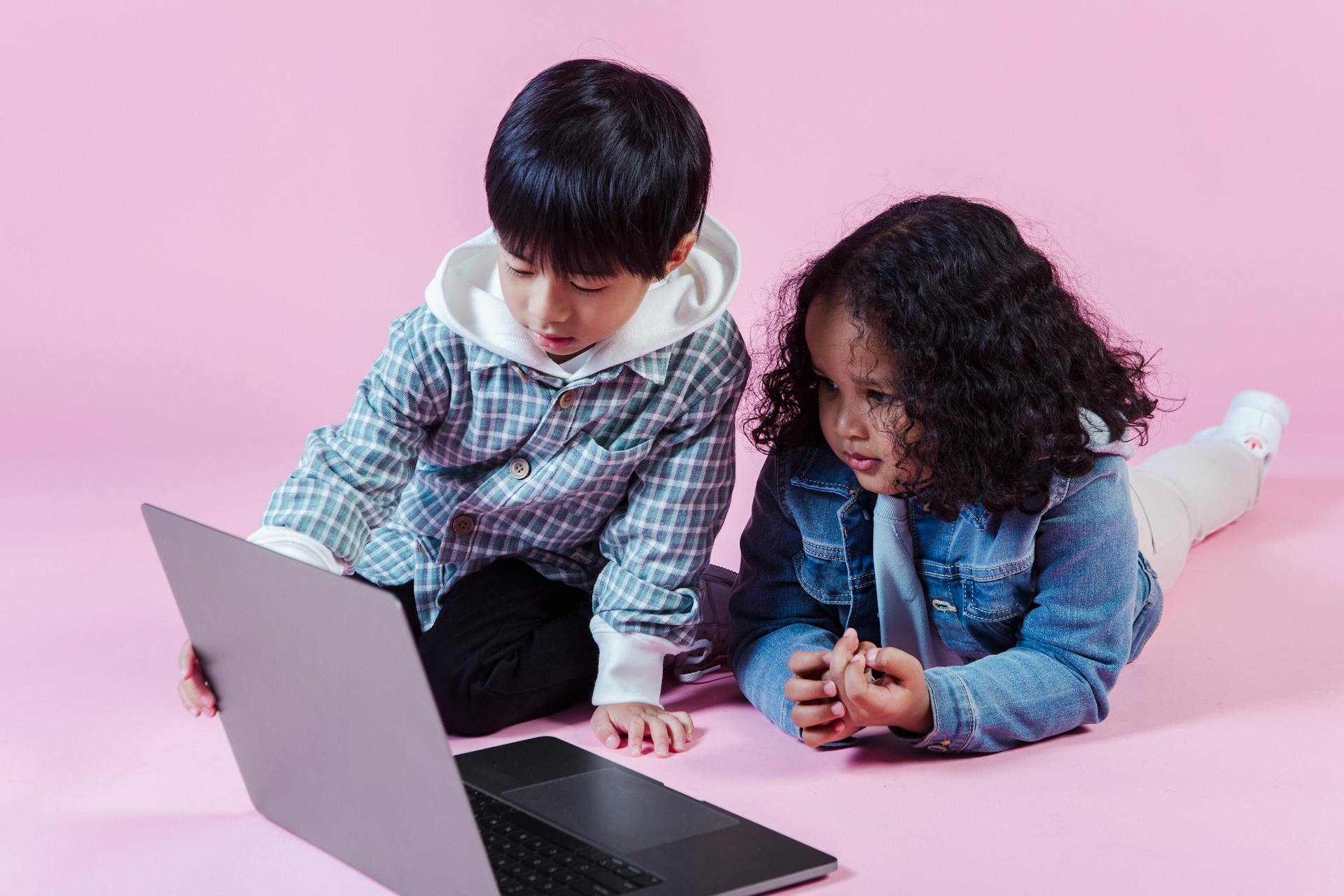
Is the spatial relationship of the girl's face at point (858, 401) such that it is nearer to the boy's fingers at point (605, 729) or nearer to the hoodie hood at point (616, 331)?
the hoodie hood at point (616, 331)

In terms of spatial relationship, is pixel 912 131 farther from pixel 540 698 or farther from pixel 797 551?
pixel 540 698

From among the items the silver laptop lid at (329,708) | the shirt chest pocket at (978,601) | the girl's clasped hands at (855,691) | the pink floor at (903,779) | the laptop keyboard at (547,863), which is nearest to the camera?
the silver laptop lid at (329,708)

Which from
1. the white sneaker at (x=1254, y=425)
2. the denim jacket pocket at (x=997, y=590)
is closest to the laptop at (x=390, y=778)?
the denim jacket pocket at (x=997, y=590)

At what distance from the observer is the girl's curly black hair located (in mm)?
1145

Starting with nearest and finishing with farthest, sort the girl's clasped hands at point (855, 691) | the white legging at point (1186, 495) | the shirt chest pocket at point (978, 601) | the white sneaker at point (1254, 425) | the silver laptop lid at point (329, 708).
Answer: the silver laptop lid at point (329, 708)
the girl's clasped hands at point (855, 691)
the shirt chest pocket at point (978, 601)
the white legging at point (1186, 495)
the white sneaker at point (1254, 425)

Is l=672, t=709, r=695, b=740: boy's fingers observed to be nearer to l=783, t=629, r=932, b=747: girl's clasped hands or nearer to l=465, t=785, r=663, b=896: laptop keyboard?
l=783, t=629, r=932, b=747: girl's clasped hands

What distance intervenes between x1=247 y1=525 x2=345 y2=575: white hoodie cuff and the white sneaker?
4.23ft

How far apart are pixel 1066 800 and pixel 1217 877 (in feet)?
0.47

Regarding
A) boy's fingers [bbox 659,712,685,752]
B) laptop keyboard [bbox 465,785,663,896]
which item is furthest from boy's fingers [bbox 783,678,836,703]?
laptop keyboard [bbox 465,785,663,896]

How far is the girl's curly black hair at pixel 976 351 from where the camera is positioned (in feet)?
3.76

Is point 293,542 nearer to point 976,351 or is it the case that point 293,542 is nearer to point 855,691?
point 855,691

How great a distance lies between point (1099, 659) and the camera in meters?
1.21

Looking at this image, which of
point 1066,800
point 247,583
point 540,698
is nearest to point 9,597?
point 540,698

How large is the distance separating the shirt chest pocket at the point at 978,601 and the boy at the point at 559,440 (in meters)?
0.21
